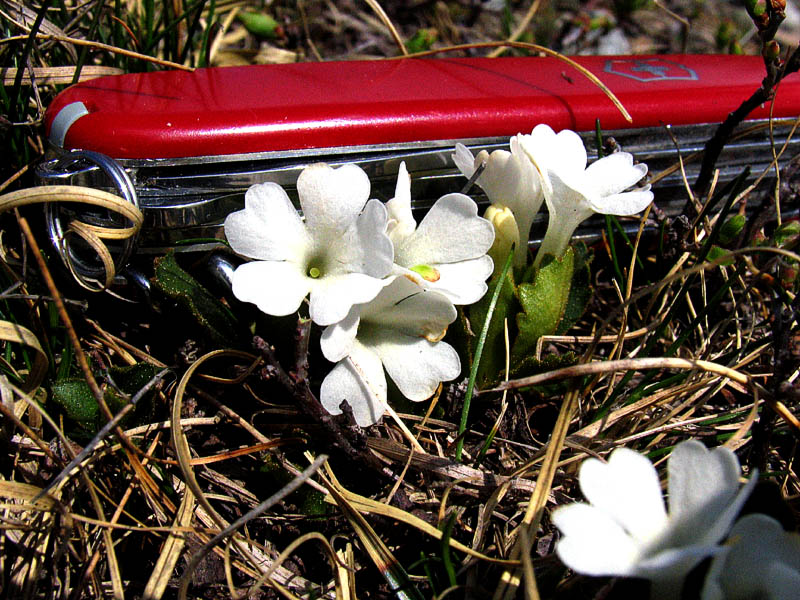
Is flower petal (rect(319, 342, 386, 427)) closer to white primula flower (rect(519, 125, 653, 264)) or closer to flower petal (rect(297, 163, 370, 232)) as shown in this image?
flower petal (rect(297, 163, 370, 232))

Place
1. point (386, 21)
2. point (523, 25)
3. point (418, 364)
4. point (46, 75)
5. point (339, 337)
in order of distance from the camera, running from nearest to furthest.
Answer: point (339, 337) → point (418, 364) → point (46, 75) → point (386, 21) → point (523, 25)

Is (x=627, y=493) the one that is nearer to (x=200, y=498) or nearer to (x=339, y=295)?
(x=339, y=295)

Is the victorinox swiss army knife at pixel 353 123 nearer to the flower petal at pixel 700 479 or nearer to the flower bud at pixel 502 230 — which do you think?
the flower bud at pixel 502 230

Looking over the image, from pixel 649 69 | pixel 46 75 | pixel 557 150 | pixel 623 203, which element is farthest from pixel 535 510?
pixel 46 75

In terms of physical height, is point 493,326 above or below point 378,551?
above

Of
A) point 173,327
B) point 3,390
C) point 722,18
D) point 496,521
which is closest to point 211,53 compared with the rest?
point 173,327

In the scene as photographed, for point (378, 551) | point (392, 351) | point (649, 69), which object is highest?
point (649, 69)

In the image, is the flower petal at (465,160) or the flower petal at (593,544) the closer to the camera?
the flower petal at (593,544)

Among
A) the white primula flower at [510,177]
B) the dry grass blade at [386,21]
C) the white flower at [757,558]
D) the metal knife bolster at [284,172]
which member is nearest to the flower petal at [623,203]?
the white primula flower at [510,177]
